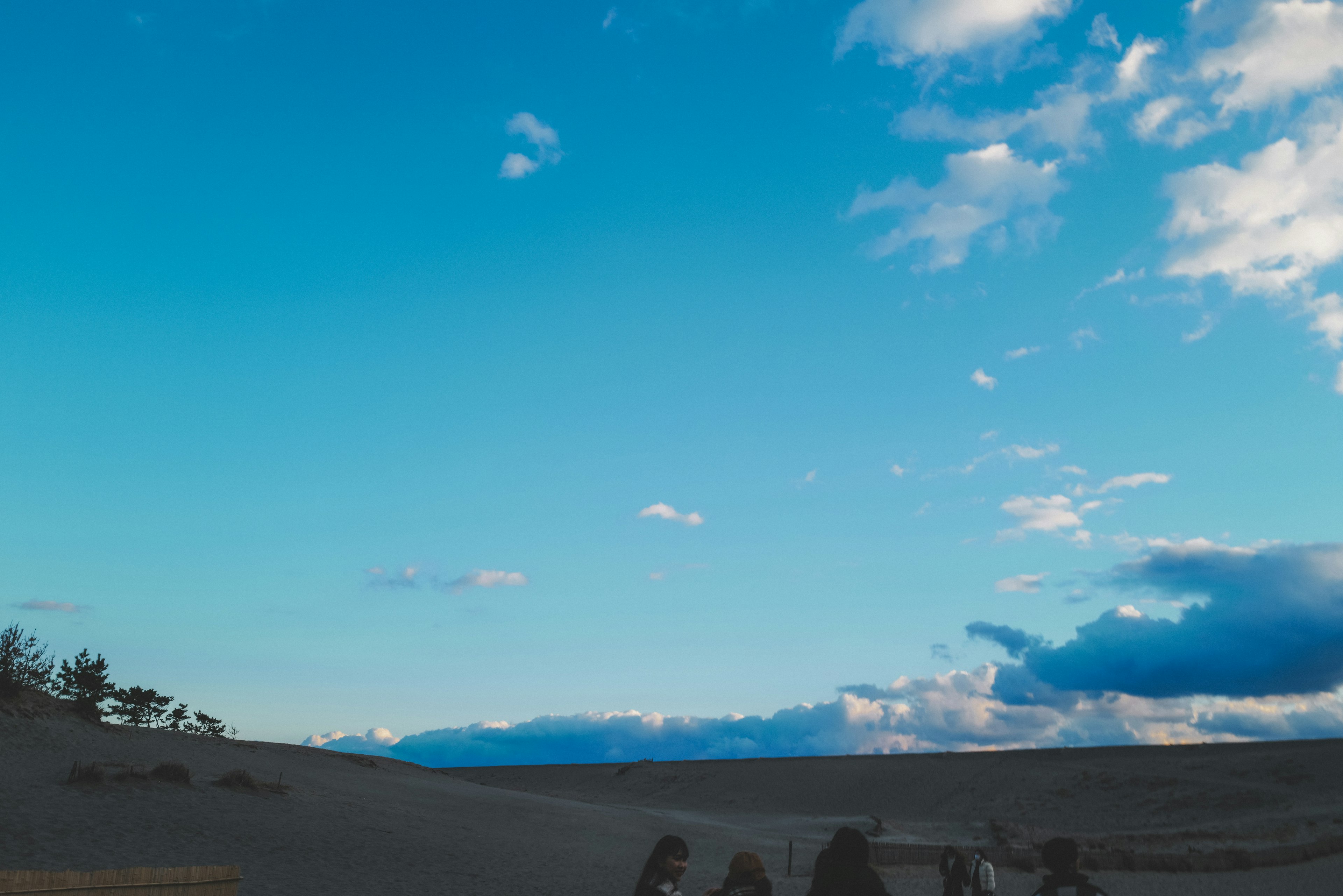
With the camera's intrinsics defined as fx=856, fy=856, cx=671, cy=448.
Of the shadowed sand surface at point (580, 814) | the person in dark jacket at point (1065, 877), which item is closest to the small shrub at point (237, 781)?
the shadowed sand surface at point (580, 814)

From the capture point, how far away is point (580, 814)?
155 ft

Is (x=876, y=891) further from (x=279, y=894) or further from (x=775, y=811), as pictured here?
(x=775, y=811)

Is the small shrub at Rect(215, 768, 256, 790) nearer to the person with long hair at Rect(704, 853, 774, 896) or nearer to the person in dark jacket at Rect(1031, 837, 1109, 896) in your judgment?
the person with long hair at Rect(704, 853, 774, 896)

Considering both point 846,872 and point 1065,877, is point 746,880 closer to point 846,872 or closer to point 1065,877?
point 846,872

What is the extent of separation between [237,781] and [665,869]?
31.9 m

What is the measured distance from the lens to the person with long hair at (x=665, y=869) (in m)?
5.65

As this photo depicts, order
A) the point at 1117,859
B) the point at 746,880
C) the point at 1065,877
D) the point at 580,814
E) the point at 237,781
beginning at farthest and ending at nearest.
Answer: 1. the point at 580,814
2. the point at 1117,859
3. the point at 237,781
4. the point at 1065,877
5. the point at 746,880

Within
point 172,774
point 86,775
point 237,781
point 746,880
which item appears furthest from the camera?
point 237,781

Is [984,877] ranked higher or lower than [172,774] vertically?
higher

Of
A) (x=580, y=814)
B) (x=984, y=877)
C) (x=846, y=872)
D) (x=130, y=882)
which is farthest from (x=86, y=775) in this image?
(x=846, y=872)

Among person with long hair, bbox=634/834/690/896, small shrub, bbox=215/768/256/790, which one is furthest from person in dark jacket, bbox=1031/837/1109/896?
small shrub, bbox=215/768/256/790

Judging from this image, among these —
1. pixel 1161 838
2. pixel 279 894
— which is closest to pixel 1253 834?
pixel 1161 838

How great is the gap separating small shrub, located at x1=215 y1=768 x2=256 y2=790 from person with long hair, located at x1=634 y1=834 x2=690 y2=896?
3118cm

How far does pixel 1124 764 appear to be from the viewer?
85.4 metres
